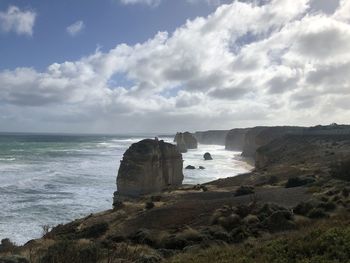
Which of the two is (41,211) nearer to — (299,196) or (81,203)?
(81,203)

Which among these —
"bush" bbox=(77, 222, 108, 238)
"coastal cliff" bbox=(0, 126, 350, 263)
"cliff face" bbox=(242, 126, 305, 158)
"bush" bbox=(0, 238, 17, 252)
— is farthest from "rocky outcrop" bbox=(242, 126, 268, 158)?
"bush" bbox=(0, 238, 17, 252)

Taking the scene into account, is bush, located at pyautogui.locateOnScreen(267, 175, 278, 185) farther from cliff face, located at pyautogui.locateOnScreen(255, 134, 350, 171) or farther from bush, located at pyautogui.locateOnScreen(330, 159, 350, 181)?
cliff face, located at pyautogui.locateOnScreen(255, 134, 350, 171)

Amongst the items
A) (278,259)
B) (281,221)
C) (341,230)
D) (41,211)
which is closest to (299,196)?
A: (281,221)

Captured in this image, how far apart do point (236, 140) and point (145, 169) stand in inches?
4515

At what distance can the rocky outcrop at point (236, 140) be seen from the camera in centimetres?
15762

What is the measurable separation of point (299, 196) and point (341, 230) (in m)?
13.4

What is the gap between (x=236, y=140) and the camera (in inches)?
6309

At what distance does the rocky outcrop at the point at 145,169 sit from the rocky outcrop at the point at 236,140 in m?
105

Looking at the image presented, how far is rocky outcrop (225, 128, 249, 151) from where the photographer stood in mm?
157625

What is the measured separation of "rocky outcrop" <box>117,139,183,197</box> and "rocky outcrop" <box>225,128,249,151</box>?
105 meters

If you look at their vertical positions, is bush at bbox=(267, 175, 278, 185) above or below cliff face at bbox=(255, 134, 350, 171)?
below

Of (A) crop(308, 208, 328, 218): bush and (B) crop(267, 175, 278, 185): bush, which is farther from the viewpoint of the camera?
(B) crop(267, 175, 278, 185): bush

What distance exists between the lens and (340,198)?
72.3ft

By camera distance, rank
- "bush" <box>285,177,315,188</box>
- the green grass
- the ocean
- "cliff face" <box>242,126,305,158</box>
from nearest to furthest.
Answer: the green grass
"bush" <box>285,177,315,188</box>
the ocean
"cliff face" <box>242,126,305,158</box>
